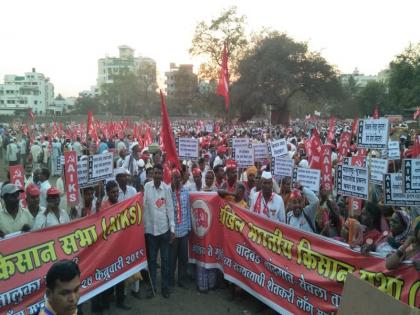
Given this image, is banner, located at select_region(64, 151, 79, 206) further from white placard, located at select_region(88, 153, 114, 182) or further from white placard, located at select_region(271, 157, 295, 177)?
white placard, located at select_region(271, 157, 295, 177)

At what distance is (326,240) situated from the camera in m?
4.56

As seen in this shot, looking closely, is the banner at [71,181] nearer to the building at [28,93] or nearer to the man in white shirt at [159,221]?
the man in white shirt at [159,221]

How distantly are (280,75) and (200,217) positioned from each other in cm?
4084

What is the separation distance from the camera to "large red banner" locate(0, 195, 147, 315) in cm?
426

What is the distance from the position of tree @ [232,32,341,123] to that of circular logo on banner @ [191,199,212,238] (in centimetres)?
4018

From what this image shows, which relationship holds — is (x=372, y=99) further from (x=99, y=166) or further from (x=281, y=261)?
(x=281, y=261)

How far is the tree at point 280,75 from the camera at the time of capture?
46000mm

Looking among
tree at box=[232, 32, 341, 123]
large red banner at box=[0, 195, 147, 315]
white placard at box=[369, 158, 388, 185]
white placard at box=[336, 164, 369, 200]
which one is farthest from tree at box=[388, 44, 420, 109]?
large red banner at box=[0, 195, 147, 315]

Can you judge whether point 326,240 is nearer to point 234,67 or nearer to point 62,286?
point 62,286

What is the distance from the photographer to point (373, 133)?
6.57 m

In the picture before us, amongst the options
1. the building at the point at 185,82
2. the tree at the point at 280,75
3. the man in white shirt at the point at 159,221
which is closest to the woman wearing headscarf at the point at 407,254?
the man in white shirt at the point at 159,221

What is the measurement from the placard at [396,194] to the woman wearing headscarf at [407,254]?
1.28 m

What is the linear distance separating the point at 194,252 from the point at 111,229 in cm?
157

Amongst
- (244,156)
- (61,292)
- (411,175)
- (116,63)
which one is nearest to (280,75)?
(244,156)
